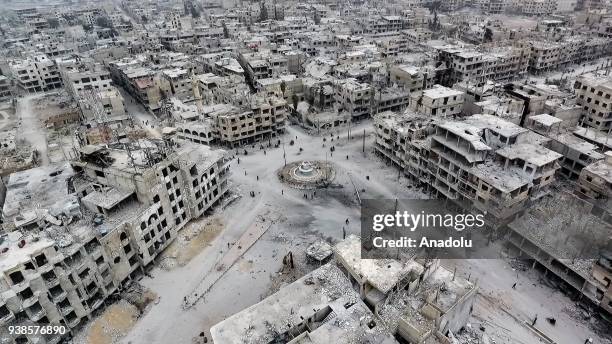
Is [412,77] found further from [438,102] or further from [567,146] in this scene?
[567,146]

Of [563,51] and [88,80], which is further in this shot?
[563,51]

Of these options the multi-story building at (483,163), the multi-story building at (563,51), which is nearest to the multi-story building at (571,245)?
the multi-story building at (483,163)

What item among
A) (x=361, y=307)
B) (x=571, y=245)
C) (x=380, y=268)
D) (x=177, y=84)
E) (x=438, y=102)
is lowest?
(x=571, y=245)

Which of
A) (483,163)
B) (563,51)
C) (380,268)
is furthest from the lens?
(563,51)

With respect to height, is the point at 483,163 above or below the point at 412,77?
below

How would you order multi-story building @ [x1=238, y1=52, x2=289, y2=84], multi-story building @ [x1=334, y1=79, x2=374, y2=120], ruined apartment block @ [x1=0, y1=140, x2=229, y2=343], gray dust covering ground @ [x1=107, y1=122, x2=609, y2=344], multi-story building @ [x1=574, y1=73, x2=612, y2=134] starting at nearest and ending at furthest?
ruined apartment block @ [x1=0, y1=140, x2=229, y2=343] → gray dust covering ground @ [x1=107, y1=122, x2=609, y2=344] → multi-story building @ [x1=574, y1=73, x2=612, y2=134] → multi-story building @ [x1=334, y1=79, x2=374, y2=120] → multi-story building @ [x1=238, y1=52, x2=289, y2=84]

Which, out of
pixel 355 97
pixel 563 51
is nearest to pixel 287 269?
pixel 355 97

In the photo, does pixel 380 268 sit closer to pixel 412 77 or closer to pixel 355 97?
pixel 355 97

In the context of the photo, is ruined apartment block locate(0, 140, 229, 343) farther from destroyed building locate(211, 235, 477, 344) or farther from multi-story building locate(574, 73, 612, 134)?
multi-story building locate(574, 73, 612, 134)

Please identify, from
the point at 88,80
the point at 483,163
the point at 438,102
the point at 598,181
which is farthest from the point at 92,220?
the point at 88,80

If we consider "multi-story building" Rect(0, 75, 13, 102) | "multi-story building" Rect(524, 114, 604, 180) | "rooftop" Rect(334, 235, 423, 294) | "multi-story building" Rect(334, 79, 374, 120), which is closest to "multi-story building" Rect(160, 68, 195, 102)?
"multi-story building" Rect(334, 79, 374, 120)

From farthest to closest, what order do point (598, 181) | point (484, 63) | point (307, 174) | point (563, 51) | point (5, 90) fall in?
point (563, 51)
point (5, 90)
point (484, 63)
point (307, 174)
point (598, 181)
